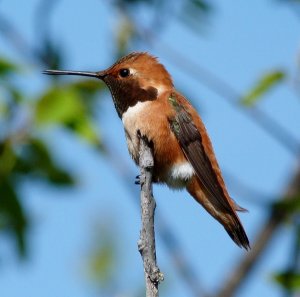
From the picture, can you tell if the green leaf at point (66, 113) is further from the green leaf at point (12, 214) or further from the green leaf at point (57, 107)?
the green leaf at point (12, 214)

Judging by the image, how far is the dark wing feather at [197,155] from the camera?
→ 5.47 m

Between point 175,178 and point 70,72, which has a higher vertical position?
point 70,72

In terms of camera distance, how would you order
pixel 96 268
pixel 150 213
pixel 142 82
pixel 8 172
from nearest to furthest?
pixel 150 213 < pixel 8 172 < pixel 142 82 < pixel 96 268

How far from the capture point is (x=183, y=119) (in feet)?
18.5

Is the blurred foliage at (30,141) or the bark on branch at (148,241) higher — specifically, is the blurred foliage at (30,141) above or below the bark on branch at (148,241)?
above

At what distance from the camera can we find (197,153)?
222 inches

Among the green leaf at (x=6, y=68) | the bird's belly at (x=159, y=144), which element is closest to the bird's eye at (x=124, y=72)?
the bird's belly at (x=159, y=144)

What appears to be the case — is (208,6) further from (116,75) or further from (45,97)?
(45,97)

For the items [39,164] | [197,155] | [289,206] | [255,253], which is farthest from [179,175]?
[255,253]

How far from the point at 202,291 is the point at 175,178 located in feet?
5.22

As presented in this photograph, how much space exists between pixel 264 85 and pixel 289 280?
101cm

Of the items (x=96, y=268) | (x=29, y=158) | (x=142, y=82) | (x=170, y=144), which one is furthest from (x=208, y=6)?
(x=96, y=268)

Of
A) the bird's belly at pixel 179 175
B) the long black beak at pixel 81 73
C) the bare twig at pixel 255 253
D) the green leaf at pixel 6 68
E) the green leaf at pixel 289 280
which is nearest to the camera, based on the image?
the green leaf at pixel 289 280

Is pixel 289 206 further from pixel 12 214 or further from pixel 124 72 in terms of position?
pixel 12 214
